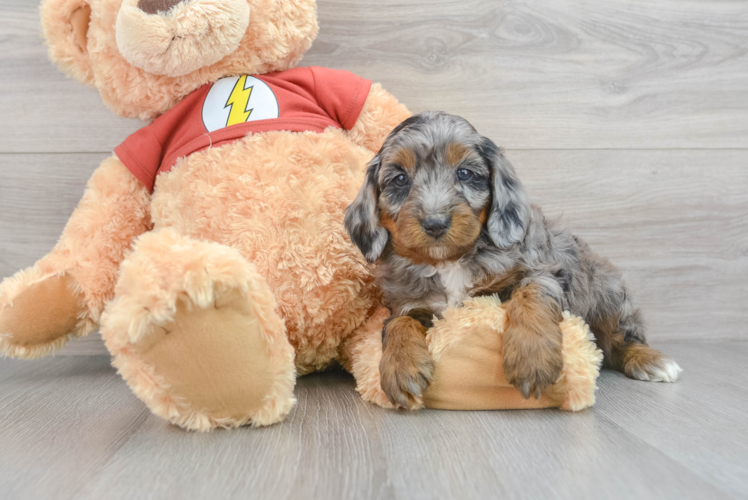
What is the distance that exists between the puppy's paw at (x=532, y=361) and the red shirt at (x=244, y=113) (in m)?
1.03

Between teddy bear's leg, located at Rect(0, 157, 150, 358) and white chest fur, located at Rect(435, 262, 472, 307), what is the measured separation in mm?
1162

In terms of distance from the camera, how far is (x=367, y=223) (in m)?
1.75

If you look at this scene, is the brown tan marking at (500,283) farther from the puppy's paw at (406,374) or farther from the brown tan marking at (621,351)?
the brown tan marking at (621,351)

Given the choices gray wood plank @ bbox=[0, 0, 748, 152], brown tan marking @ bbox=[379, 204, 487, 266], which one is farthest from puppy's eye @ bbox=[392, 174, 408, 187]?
gray wood plank @ bbox=[0, 0, 748, 152]

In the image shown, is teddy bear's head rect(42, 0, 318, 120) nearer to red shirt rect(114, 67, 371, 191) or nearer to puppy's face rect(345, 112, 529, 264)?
red shirt rect(114, 67, 371, 191)

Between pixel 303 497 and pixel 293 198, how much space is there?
3.14ft

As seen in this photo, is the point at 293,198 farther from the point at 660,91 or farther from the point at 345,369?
the point at 660,91

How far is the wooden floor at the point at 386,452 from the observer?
1.15m

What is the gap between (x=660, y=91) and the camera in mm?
2588

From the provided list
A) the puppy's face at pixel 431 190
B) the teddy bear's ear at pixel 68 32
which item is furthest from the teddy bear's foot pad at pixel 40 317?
the puppy's face at pixel 431 190

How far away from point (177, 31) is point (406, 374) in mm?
1263

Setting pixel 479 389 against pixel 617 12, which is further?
pixel 617 12

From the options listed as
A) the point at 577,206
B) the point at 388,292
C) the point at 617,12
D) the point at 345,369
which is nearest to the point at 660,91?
the point at 617,12

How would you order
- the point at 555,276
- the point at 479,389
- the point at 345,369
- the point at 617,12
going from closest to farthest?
the point at 479,389, the point at 555,276, the point at 345,369, the point at 617,12
